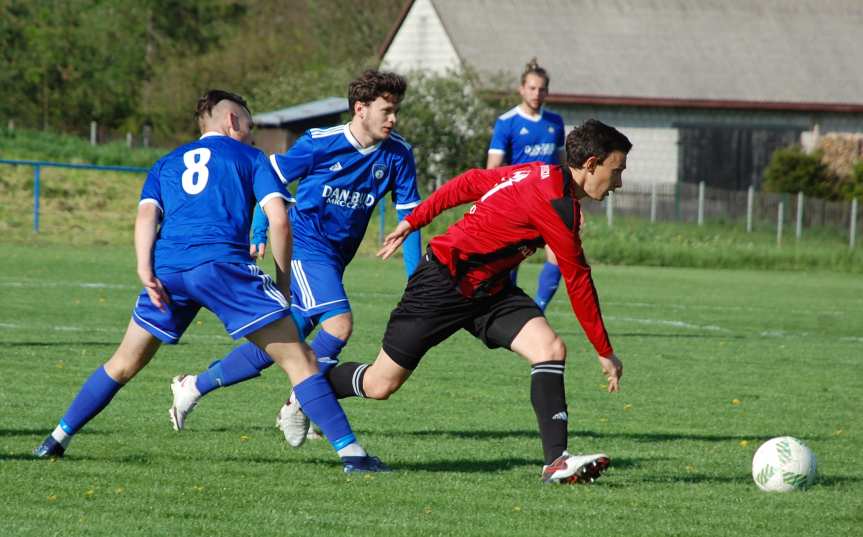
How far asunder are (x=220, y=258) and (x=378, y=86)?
1.83 metres

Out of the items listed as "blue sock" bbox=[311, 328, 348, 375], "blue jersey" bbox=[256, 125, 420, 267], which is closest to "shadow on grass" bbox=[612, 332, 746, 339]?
"blue jersey" bbox=[256, 125, 420, 267]

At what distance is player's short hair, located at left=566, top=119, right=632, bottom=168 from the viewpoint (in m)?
6.62

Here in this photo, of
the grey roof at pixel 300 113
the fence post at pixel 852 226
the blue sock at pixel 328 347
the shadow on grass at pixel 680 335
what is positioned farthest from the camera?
the grey roof at pixel 300 113

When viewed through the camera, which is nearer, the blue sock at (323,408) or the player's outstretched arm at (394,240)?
the blue sock at (323,408)

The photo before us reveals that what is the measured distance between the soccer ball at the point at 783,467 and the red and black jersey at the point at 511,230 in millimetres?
979

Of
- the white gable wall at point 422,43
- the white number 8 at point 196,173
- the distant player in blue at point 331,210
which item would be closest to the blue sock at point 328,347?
the distant player in blue at point 331,210

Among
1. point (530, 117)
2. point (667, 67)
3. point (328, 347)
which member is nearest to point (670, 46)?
point (667, 67)

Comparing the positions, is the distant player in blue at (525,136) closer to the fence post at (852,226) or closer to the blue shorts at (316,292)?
the blue shorts at (316,292)

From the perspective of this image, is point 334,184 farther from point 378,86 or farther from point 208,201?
point 208,201

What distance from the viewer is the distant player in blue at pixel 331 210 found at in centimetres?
792

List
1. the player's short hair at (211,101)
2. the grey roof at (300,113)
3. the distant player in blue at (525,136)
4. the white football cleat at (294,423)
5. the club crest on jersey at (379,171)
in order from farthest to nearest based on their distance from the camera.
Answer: the grey roof at (300,113)
the distant player in blue at (525,136)
the club crest on jersey at (379,171)
the white football cleat at (294,423)
the player's short hair at (211,101)

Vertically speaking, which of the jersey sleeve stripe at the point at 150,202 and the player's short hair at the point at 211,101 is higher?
the player's short hair at the point at 211,101

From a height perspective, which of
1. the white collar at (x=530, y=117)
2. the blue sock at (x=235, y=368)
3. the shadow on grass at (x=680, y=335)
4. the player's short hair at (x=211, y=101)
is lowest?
the shadow on grass at (x=680, y=335)

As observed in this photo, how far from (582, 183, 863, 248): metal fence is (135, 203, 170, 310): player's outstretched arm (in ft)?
90.4
